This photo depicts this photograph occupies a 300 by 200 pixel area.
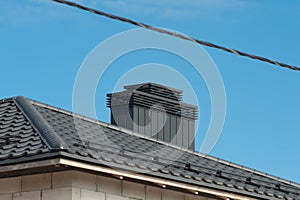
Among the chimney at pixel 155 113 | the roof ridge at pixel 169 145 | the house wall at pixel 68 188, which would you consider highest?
the chimney at pixel 155 113

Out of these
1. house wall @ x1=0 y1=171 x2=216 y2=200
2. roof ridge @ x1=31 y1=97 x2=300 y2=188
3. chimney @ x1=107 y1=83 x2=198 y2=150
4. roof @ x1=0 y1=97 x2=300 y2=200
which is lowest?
house wall @ x1=0 y1=171 x2=216 y2=200

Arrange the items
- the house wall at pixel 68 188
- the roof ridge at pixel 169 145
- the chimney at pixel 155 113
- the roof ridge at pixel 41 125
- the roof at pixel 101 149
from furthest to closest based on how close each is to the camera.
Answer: the chimney at pixel 155 113 → the roof ridge at pixel 169 145 → the house wall at pixel 68 188 → the roof at pixel 101 149 → the roof ridge at pixel 41 125

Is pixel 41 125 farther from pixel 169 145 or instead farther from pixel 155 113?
pixel 155 113

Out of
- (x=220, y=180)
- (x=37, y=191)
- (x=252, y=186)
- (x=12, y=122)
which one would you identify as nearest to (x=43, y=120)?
→ (x=12, y=122)

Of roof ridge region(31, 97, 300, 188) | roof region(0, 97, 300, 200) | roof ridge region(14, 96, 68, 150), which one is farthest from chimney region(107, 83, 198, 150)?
roof ridge region(14, 96, 68, 150)

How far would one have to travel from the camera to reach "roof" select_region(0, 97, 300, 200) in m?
13.4

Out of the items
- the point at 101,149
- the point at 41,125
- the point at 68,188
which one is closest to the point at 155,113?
the point at 41,125

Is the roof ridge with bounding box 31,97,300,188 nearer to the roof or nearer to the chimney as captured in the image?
the roof

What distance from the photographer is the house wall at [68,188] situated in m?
13.6

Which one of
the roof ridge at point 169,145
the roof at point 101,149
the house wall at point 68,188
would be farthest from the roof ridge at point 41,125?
the house wall at point 68,188

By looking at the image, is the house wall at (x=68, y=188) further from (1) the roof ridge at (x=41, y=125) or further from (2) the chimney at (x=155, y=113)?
(2) the chimney at (x=155, y=113)

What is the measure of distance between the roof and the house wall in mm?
539

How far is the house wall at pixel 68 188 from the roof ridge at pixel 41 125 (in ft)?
2.03

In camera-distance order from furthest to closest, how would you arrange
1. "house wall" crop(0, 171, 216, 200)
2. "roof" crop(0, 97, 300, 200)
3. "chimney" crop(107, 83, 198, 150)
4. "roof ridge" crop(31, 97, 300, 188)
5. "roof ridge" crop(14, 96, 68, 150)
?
1. "chimney" crop(107, 83, 198, 150)
2. "roof ridge" crop(31, 97, 300, 188)
3. "house wall" crop(0, 171, 216, 200)
4. "roof" crop(0, 97, 300, 200)
5. "roof ridge" crop(14, 96, 68, 150)
